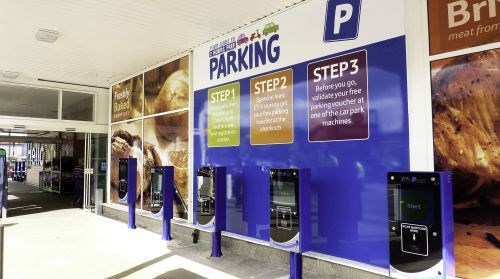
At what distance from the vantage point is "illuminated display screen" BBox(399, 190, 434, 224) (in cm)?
272

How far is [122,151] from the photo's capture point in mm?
8516

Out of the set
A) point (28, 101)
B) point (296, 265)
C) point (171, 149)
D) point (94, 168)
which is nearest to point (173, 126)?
point (171, 149)

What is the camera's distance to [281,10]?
15.1ft

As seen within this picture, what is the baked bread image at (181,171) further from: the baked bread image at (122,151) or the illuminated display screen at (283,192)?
the illuminated display screen at (283,192)

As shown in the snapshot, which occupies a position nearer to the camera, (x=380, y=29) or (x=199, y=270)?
(x=380, y=29)

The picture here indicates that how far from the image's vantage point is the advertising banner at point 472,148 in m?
2.85

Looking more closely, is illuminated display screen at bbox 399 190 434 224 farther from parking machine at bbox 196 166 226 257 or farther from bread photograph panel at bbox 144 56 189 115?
bread photograph panel at bbox 144 56 189 115

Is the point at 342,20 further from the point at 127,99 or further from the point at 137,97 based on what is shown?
the point at 127,99

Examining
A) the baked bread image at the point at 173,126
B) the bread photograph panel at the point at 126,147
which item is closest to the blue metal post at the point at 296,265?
the baked bread image at the point at 173,126

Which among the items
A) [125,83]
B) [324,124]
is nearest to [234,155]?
[324,124]

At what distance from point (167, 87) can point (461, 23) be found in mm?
5046

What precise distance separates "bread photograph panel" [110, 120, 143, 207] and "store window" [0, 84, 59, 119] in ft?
4.92

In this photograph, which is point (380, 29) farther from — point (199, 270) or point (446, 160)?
point (199, 270)

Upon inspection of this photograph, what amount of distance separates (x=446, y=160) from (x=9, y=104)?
10.5m
